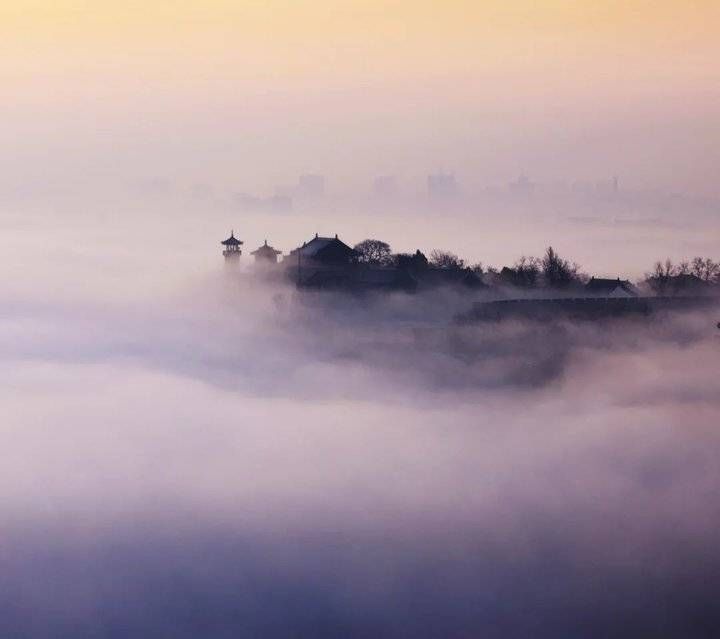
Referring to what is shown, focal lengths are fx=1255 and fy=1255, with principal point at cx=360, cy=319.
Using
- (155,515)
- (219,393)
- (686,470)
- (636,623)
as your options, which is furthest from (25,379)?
(636,623)

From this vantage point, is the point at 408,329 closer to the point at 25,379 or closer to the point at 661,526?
the point at 661,526

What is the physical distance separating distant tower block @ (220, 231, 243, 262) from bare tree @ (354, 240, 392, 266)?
382 cm

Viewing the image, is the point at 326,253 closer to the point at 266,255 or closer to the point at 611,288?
the point at 266,255


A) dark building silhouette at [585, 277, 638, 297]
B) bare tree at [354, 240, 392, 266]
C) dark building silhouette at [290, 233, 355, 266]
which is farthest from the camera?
bare tree at [354, 240, 392, 266]

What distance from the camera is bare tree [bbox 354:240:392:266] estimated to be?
38.9 meters

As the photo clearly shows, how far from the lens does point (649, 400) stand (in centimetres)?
4012

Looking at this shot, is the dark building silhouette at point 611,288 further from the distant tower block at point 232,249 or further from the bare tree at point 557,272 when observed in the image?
the distant tower block at point 232,249

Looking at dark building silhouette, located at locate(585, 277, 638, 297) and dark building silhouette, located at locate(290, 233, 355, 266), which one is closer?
dark building silhouette, located at locate(585, 277, 638, 297)

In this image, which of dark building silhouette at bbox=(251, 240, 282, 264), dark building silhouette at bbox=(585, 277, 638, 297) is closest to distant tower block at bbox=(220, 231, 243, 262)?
dark building silhouette at bbox=(251, 240, 282, 264)

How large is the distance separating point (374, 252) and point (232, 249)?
457 cm

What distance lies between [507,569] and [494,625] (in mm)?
4346

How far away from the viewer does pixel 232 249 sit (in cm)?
4025

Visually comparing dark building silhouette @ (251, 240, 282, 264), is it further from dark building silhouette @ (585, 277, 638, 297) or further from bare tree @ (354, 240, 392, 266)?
dark building silhouette @ (585, 277, 638, 297)

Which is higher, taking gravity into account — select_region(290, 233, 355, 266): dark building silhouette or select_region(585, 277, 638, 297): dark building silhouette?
select_region(290, 233, 355, 266): dark building silhouette
